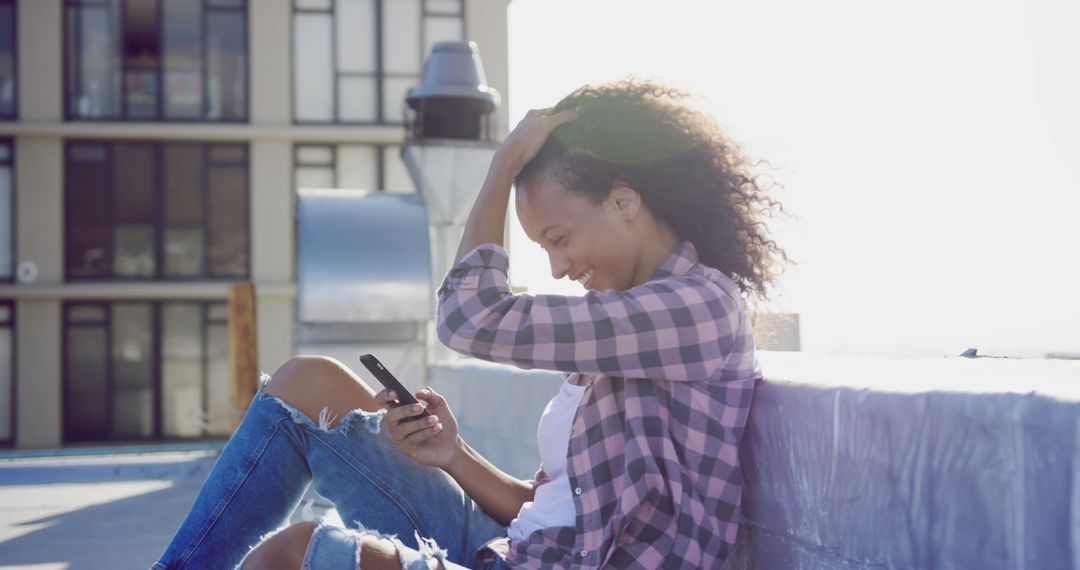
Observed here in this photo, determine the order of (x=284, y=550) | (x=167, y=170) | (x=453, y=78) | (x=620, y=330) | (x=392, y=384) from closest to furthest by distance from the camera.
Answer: (x=284, y=550) → (x=620, y=330) → (x=392, y=384) → (x=453, y=78) → (x=167, y=170)

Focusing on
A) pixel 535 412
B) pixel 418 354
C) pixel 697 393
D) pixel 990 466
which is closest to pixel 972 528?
pixel 990 466

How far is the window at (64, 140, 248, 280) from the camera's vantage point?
23.3 m

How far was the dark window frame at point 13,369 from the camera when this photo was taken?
23.1 m

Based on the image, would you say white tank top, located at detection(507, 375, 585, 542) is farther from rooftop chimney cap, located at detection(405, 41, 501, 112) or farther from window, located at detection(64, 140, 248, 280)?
window, located at detection(64, 140, 248, 280)

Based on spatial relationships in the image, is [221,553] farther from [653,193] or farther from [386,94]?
[386,94]

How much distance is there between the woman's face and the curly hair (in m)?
0.02

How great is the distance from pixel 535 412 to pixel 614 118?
8.63 feet

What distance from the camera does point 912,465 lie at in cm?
187

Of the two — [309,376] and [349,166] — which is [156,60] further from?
[309,376]

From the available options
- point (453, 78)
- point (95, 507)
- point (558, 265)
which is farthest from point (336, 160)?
point (558, 265)

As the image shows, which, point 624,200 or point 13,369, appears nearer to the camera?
point 624,200

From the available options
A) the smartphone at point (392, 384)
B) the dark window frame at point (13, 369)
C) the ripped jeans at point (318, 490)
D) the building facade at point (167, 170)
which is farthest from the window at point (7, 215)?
the smartphone at point (392, 384)

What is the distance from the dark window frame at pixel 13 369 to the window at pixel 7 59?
12.1ft

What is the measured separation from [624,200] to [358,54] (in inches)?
877
